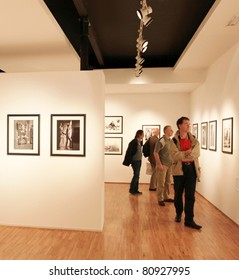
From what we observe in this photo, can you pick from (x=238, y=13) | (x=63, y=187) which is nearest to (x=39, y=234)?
(x=63, y=187)

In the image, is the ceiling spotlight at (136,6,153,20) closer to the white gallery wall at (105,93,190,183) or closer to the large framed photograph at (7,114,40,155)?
the large framed photograph at (7,114,40,155)

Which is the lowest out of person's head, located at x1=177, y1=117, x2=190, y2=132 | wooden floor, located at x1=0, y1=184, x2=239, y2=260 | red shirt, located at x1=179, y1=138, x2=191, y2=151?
wooden floor, located at x1=0, y1=184, x2=239, y2=260

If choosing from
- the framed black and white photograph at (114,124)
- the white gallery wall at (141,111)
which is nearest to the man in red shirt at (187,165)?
the white gallery wall at (141,111)

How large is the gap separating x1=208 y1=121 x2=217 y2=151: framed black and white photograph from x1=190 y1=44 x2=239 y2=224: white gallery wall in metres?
0.11

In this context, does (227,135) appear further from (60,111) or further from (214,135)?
(60,111)

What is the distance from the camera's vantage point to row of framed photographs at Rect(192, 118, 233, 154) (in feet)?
14.1

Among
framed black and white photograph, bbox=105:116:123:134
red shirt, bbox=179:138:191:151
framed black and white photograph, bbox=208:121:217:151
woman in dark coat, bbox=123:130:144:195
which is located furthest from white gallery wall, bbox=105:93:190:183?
red shirt, bbox=179:138:191:151

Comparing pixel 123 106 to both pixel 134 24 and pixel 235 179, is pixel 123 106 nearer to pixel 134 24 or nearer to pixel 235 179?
pixel 134 24

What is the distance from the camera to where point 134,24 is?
13.7ft

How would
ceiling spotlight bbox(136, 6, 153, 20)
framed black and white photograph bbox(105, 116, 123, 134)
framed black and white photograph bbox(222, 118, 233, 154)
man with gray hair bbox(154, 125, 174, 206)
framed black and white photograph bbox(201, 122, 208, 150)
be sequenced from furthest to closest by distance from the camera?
framed black and white photograph bbox(105, 116, 123, 134), framed black and white photograph bbox(201, 122, 208, 150), man with gray hair bbox(154, 125, 174, 206), framed black and white photograph bbox(222, 118, 233, 154), ceiling spotlight bbox(136, 6, 153, 20)

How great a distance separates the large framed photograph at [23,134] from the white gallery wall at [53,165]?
0.24ft

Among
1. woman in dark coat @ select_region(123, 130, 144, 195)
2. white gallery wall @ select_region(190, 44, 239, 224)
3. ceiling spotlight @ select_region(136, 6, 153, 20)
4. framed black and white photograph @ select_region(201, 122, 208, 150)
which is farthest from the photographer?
woman in dark coat @ select_region(123, 130, 144, 195)

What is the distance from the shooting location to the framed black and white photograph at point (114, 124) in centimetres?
762
